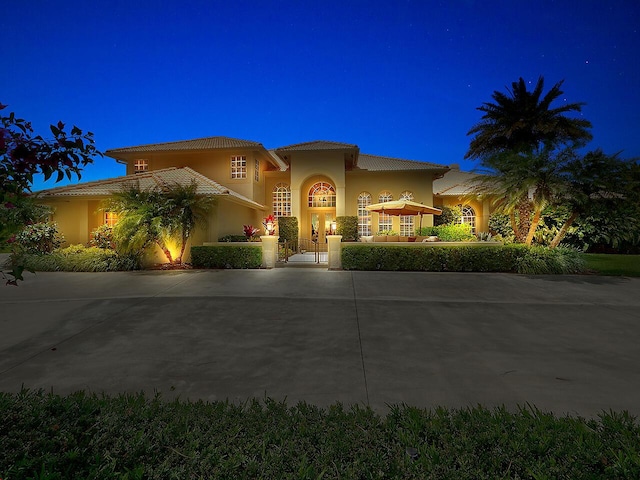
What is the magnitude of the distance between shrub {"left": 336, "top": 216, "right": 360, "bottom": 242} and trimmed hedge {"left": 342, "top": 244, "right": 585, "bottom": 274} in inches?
250

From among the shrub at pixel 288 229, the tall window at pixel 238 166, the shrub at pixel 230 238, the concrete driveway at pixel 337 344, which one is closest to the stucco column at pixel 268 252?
the shrub at pixel 230 238

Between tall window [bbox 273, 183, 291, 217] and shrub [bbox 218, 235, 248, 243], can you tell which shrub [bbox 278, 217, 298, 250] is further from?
shrub [bbox 218, 235, 248, 243]

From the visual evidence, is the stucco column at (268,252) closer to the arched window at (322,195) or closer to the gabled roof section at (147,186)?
the gabled roof section at (147,186)

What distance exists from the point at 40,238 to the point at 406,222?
19.4m

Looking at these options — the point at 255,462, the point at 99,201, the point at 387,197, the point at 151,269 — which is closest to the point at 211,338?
the point at 255,462

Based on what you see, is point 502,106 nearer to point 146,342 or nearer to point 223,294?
point 223,294

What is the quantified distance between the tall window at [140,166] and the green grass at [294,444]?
2069 cm

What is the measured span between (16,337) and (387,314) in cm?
637

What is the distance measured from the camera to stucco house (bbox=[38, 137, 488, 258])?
1619 centimetres

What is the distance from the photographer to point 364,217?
22109 mm

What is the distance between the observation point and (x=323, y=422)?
7.90 ft

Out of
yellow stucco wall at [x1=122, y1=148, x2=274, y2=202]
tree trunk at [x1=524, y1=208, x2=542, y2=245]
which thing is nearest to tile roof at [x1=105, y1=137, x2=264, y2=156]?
yellow stucco wall at [x1=122, y1=148, x2=274, y2=202]

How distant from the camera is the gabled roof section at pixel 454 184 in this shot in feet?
73.6

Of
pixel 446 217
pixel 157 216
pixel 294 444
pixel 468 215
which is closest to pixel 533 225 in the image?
pixel 446 217
